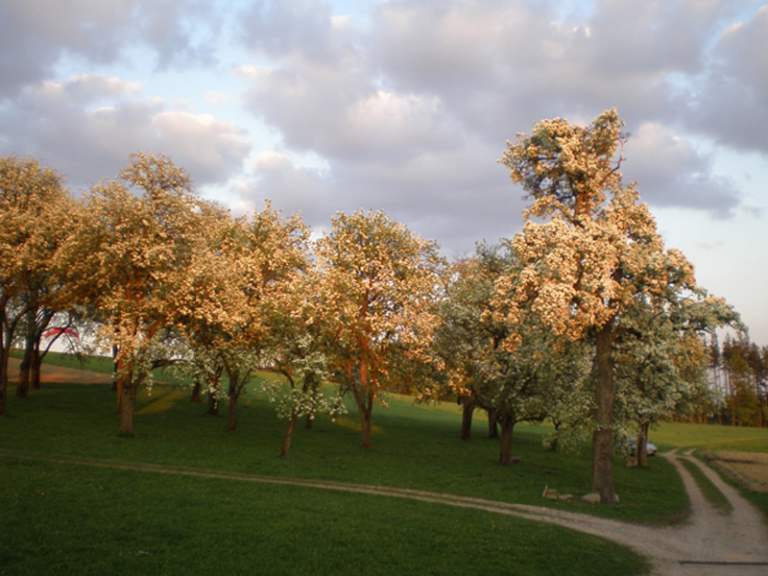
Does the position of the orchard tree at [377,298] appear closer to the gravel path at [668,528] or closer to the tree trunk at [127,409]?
the gravel path at [668,528]

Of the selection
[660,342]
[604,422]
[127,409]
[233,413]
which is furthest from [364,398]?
[660,342]

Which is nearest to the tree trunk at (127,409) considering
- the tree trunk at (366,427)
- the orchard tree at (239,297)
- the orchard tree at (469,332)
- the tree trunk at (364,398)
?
the orchard tree at (239,297)

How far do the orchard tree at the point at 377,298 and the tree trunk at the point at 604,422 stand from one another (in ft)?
39.0

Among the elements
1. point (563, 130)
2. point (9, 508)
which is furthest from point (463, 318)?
point (9, 508)

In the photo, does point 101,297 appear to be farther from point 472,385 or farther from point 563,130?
point 563,130

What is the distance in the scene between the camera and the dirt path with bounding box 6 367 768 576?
55.4 ft

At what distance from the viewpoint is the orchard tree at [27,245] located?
110 ft

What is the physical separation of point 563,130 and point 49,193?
38303 mm

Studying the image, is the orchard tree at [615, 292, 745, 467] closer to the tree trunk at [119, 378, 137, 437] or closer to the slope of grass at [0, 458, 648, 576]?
the slope of grass at [0, 458, 648, 576]

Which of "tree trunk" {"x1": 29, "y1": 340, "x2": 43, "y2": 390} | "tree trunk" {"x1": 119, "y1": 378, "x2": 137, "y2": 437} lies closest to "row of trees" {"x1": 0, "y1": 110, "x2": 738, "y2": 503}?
"tree trunk" {"x1": 119, "y1": 378, "x2": 137, "y2": 437}

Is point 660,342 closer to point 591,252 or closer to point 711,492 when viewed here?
point 591,252

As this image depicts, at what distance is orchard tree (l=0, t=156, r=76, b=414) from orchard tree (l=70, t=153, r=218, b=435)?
6.37 feet

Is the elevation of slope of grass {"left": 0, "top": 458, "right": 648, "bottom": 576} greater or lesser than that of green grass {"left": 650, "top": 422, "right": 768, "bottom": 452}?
greater

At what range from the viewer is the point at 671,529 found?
72.1 feet
